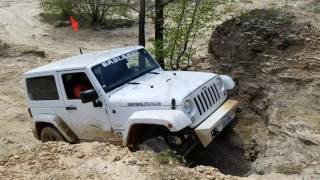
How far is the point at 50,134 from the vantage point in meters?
8.75

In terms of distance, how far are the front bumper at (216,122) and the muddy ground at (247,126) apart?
481 mm

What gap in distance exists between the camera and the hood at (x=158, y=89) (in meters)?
7.00

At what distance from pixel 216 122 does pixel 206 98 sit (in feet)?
1.55

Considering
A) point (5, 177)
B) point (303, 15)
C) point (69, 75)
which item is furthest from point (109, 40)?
point (5, 177)

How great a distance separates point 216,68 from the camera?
1066 centimetres

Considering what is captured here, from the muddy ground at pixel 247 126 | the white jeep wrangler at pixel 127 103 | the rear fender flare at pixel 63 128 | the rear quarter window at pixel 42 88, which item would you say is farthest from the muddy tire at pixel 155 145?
the rear quarter window at pixel 42 88

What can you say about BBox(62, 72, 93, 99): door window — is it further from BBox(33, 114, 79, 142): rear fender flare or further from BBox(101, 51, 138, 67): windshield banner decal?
BBox(33, 114, 79, 142): rear fender flare

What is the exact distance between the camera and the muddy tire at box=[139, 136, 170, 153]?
23.3 ft

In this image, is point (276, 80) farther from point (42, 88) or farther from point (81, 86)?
point (42, 88)

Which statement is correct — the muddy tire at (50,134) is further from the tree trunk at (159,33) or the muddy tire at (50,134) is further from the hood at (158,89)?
the tree trunk at (159,33)

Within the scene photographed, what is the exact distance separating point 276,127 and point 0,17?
65.1 feet

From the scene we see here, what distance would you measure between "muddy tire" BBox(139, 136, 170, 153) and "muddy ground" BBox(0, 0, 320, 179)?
498 mm

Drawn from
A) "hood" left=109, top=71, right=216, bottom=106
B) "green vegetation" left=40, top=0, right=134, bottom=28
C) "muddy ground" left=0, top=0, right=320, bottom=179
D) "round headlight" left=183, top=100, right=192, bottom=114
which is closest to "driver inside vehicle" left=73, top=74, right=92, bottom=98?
"hood" left=109, top=71, right=216, bottom=106

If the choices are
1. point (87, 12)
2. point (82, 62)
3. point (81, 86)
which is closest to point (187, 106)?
point (81, 86)
